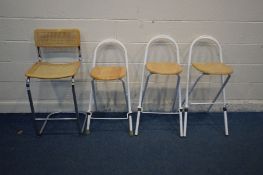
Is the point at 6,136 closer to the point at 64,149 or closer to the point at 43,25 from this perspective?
the point at 64,149

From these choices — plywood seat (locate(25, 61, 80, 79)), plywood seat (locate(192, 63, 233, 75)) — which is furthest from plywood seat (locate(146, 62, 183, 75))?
plywood seat (locate(25, 61, 80, 79))

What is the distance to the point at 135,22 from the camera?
7.58ft

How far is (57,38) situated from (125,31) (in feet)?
2.06

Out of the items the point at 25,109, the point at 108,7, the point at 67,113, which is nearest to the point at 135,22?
the point at 108,7

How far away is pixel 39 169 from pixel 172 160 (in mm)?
1078

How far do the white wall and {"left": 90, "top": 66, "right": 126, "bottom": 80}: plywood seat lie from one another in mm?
216

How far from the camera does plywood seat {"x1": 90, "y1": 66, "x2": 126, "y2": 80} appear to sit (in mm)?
2145

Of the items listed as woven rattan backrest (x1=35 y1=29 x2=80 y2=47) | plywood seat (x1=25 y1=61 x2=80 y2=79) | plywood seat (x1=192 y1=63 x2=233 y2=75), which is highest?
woven rattan backrest (x1=35 y1=29 x2=80 y2=47)

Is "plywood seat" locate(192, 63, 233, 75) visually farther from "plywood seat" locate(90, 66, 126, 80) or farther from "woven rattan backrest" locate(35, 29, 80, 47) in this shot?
"woven rattan backrest" locate(35, 29, 80, 47)

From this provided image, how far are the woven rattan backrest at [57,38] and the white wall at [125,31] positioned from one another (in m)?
0.07

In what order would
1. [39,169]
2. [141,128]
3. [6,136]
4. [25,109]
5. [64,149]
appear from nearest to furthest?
[39,169], [64,149], [6,136], [141,128], [25,109]

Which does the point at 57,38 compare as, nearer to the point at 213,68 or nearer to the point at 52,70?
the point at 52,70

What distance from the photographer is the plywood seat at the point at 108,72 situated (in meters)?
2.14

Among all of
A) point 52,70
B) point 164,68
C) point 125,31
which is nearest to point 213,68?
point 164,68
